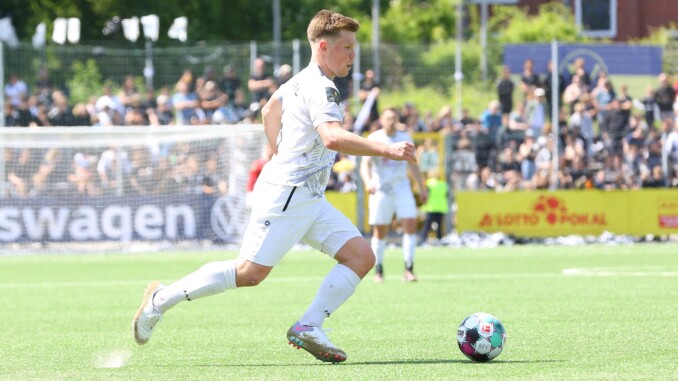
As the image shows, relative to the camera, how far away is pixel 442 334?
32.3ft

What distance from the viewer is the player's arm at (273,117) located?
8227 mm

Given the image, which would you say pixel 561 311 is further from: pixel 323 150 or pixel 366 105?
pixel 366 105

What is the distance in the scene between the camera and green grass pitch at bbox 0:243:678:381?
782cm

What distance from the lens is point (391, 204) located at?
53.4ft

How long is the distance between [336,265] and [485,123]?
18.3m

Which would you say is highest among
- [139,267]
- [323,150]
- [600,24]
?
[600,24]

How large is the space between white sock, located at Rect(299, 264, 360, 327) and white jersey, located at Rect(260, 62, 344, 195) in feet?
1.77

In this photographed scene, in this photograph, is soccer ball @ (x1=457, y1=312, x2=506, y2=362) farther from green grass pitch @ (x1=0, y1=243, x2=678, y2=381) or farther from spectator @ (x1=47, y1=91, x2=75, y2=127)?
spectator @ (x1=47, y1=91, x2=75, y2=127)

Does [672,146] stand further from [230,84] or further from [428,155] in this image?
[230,84]

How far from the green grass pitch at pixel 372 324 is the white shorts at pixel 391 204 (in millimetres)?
830

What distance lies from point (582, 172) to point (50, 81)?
435 inches

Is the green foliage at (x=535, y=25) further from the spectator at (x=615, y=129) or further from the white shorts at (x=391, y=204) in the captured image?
the white shorts at (x=391, y=204)

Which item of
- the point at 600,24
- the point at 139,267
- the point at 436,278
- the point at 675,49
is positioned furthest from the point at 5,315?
the point at 600,24

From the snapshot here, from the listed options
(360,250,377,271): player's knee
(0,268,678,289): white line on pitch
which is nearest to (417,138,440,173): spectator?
(0,268,678,289): white line on pitch
